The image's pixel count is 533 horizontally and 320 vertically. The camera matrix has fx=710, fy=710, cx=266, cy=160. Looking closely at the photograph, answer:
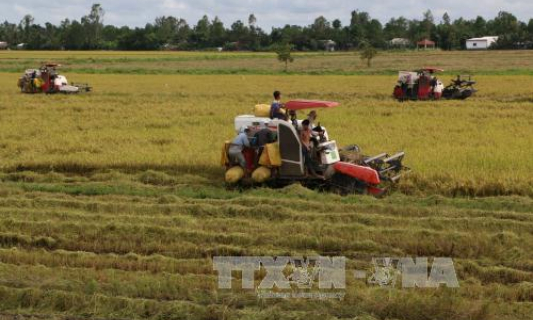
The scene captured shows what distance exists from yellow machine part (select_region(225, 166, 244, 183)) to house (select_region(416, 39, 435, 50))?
3578 inches

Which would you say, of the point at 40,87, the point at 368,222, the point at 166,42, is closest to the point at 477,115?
the point at 368,222

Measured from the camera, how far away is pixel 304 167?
11.4 metres

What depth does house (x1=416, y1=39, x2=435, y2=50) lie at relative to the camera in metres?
99.1

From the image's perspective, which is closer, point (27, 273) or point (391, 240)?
point (27, 273)

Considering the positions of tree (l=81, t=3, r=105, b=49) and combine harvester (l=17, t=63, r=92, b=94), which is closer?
combine harvester (l=17, t=63, r=92, b=94)

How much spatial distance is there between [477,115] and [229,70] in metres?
33.1

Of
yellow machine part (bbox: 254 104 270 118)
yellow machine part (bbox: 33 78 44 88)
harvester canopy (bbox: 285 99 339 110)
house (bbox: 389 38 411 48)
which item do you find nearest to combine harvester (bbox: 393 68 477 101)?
yellow machine part (bbox: 33 78 44 88)

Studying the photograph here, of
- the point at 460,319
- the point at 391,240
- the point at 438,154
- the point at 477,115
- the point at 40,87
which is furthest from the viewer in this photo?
the point at 40,87

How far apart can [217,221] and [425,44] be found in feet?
311

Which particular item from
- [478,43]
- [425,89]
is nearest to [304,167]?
[425,89]

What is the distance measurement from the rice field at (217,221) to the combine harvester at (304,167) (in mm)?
332

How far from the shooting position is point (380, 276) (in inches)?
275

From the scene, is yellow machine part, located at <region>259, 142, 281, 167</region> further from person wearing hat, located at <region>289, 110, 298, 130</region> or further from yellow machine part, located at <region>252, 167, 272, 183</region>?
person wearing hat, located at <region>289, 110, 298, 130</region>

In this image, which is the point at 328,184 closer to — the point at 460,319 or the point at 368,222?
the point at 368,222
